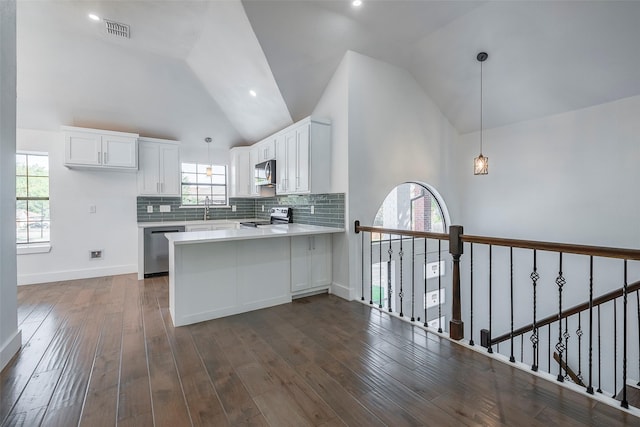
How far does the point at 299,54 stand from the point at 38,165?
488cm

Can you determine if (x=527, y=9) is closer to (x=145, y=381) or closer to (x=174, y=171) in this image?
(x=145, y=381)

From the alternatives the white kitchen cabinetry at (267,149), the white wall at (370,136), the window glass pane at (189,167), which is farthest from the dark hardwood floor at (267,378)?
the window glass pane at (189,167)

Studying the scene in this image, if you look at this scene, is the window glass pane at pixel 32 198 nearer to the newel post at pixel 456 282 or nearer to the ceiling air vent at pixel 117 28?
the ceiling air vent at pixel 117 28

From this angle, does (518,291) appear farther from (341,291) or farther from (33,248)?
(33,248)

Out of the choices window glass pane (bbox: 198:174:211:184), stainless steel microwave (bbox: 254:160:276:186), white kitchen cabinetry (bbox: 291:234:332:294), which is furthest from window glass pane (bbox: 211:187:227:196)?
white kitchen cabinetry (bbox: 291:234:332:294)

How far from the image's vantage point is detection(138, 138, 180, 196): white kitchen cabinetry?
5441mm

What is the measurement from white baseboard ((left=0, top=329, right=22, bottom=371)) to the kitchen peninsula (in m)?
1.19

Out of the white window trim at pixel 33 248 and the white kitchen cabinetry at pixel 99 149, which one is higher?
the white kitchen cabinetry at pixel 99 149

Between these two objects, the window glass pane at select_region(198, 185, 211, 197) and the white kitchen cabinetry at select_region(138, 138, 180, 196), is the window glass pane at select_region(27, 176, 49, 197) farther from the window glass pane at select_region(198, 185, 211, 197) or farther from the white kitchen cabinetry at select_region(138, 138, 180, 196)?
the window glass pane at select_region(198, 185, 211, 197)

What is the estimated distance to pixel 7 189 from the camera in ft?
7.76

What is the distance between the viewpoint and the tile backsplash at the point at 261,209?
4.02 meters

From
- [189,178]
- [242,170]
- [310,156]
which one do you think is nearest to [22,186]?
[189,178]

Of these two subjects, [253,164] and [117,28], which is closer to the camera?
[117,28]

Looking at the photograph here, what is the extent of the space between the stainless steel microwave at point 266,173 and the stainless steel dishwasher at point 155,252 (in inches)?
75.1
